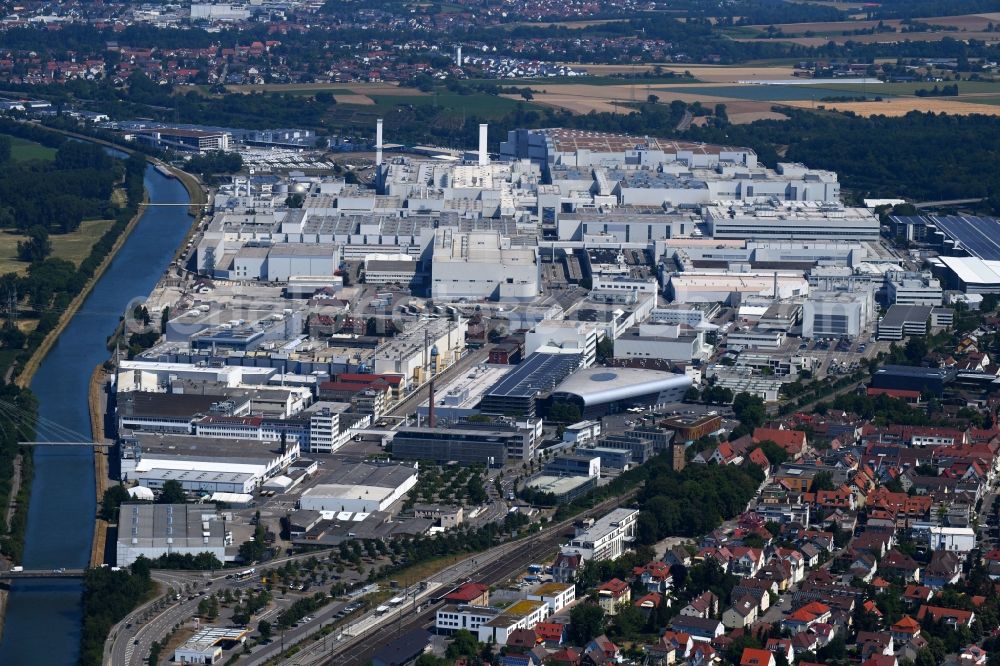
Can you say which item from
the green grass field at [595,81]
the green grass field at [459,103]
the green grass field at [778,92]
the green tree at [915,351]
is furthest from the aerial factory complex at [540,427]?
the green grass field at [595,81]

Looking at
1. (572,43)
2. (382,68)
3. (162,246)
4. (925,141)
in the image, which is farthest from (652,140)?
(572,43)

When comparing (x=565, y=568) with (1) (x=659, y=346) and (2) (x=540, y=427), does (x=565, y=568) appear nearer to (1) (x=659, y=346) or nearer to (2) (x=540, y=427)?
(2) (x=540, y=427)

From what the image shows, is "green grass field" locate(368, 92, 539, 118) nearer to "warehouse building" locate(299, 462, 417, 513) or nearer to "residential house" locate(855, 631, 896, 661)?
"warehouse building" locate(299, 462, 417, 513)

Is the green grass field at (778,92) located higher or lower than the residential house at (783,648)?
higher

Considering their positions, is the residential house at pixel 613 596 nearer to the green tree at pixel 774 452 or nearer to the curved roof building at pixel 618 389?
the green tree at pixel 774 452

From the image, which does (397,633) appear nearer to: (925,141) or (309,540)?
(309,540)

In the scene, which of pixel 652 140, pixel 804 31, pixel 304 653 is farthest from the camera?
pixel 804 31

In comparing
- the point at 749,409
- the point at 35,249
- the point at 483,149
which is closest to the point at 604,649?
the point at 749,409
